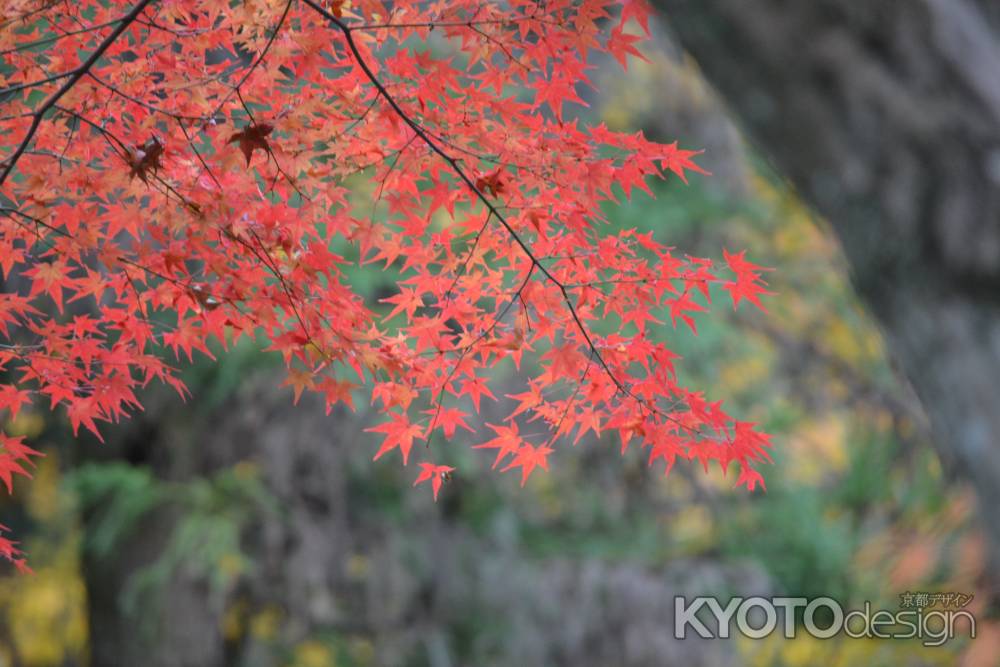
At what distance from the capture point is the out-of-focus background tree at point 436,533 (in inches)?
147

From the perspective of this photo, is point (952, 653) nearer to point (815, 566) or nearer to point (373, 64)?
point (815, 566)

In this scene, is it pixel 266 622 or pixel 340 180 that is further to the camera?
pixel 266 622

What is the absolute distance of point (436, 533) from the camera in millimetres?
4410

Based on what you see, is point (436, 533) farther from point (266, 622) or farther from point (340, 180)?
point (340, 180)

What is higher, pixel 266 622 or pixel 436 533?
pixel 436 533

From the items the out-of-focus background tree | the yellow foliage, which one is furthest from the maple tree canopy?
the yellow foliage

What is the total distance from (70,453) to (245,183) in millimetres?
3470

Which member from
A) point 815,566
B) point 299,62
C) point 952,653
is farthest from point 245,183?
point 815,566

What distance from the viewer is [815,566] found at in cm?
361

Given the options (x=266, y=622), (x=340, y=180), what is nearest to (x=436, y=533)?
(x=266, y=622)

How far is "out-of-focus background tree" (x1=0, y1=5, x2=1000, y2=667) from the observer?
374 cm

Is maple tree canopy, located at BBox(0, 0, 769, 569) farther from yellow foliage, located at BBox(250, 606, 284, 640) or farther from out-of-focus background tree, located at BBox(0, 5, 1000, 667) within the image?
yellow foliage, located at BBox(250, 606, 284, 640)

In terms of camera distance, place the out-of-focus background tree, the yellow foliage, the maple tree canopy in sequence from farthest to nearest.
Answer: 1. the yellow foliage
2. the out-of-focus background tree
3. the maple tree canopy

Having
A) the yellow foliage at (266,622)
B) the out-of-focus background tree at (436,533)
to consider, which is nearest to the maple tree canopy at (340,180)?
the out-of-focus background tree at (436,533)
